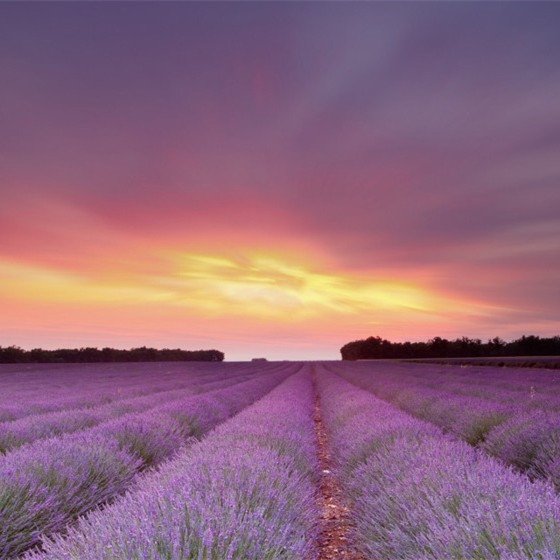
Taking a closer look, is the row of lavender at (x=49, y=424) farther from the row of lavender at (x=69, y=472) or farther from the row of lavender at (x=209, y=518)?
the row of lavender at (x=209, y=518)

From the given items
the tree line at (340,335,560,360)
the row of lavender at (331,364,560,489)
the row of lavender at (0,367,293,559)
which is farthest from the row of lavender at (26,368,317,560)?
the tree line at (340,335,560,360)

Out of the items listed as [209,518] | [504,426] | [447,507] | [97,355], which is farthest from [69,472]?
[97,355]

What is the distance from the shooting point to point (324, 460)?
7.51 meters

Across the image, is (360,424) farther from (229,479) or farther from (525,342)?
(525,342)

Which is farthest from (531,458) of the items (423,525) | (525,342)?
(525,342)

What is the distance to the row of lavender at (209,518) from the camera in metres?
1.89

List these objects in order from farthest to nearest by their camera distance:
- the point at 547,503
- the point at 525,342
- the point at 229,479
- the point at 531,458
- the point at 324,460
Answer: the point at 525,342 < the point at 324,460 < the point at 531,458 < the point at 229,479 < the point at 547,503

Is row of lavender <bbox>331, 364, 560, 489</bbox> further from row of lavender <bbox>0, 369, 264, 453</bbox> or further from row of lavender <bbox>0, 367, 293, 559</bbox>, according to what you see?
row of lavender <bbox>0, 369, 264, 453</bbox>

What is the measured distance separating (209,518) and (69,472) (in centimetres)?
249

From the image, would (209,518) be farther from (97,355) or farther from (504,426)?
(97,355)

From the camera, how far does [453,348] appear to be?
71375 mm

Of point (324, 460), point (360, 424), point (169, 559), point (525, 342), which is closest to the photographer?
point (169, 559)

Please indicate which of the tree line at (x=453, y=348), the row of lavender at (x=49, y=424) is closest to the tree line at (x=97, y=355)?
the tree line at (x=453, y=348)

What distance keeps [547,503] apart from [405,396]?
889cm
